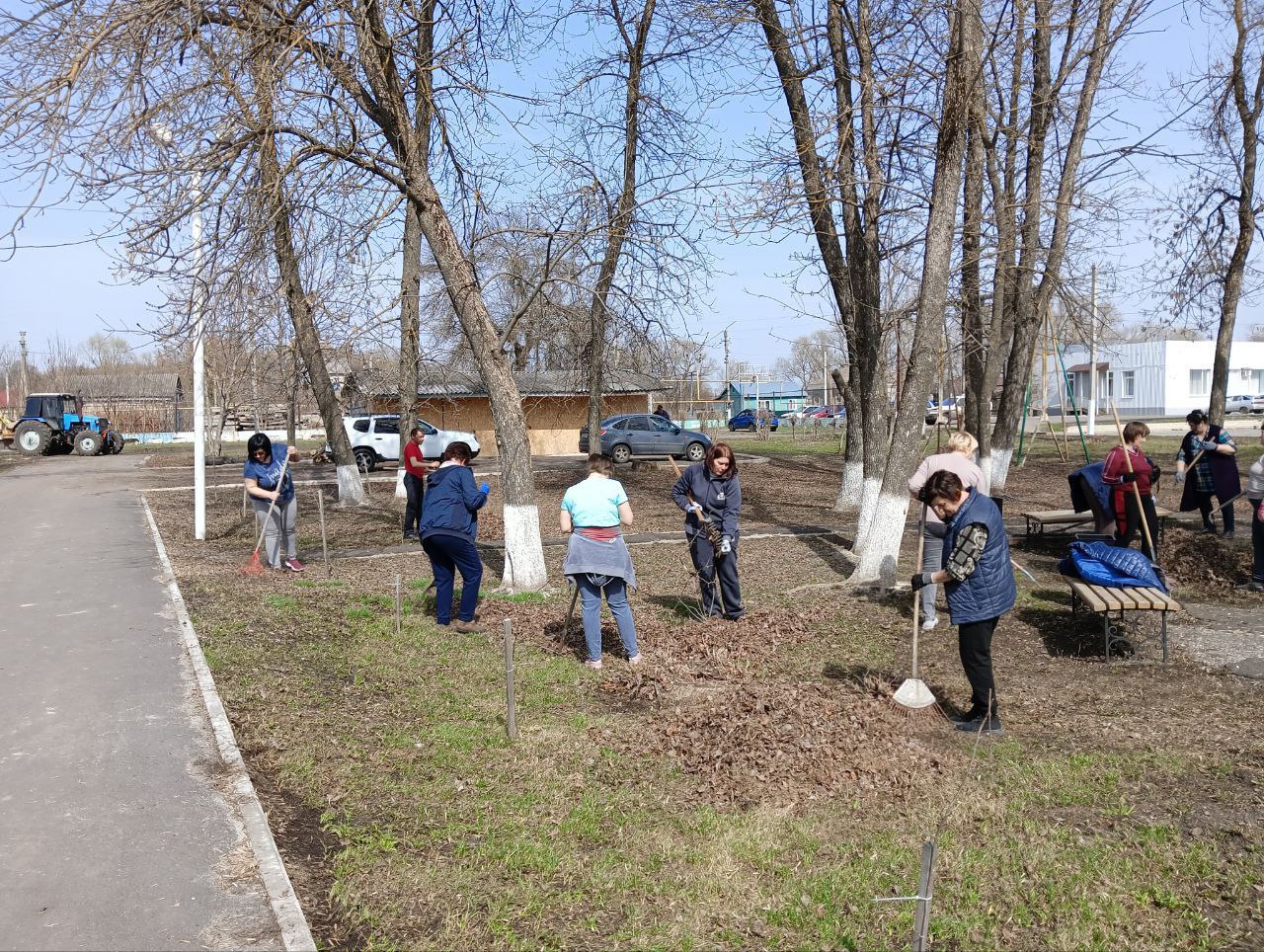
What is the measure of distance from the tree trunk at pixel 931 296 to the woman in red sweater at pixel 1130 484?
1895 mm

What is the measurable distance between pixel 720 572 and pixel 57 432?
134 ft

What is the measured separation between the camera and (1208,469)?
1220cm

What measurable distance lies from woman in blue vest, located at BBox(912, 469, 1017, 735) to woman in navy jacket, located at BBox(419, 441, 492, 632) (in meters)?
3.98

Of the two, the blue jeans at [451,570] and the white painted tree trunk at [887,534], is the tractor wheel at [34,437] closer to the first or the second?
the blue jeans at [451,570]

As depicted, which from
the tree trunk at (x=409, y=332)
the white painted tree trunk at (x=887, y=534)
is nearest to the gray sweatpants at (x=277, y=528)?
the tree trunk at (x=409, y=332)

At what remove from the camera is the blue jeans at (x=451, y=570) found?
8633 millimetres

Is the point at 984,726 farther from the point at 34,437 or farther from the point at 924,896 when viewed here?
the point at 34,437

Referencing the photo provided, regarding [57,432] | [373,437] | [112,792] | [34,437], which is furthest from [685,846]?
[57,432]

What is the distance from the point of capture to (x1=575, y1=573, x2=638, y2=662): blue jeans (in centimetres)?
750

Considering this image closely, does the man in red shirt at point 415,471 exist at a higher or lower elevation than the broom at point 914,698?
higher

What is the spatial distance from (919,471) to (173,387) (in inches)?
2749

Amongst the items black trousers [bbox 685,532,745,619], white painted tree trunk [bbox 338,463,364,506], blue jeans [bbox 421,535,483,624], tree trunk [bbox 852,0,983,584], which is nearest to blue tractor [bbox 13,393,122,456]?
white painted tree trunk [bbox 338,463,364,506]

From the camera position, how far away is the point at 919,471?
846cm

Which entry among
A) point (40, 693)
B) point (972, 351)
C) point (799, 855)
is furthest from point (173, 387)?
point (799, 855)
